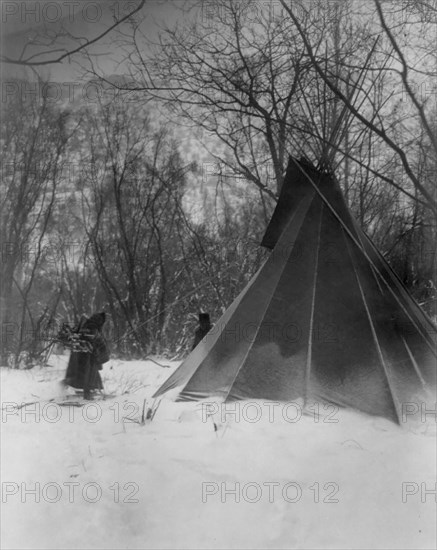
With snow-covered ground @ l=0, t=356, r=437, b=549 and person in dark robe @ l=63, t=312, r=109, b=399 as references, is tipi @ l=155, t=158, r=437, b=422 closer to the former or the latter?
snow-covered ground @ l=0, t=356, r=437, b=549

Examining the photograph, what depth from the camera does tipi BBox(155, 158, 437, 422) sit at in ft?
→ 15.6

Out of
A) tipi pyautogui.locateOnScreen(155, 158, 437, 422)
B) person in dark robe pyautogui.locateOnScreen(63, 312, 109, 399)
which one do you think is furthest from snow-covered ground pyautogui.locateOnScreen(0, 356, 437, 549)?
person in dark robe pyautogui.locateOnScreen(63, 312, 109, 399)

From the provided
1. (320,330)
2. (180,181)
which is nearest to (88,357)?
(320,330)

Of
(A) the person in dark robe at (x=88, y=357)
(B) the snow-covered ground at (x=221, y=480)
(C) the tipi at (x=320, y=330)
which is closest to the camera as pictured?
(B) the snow-covered ground at (x=221, y=480)

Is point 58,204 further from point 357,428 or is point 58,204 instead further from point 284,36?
point 357,428

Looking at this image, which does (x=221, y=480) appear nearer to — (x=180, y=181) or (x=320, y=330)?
(x=320, y=330)

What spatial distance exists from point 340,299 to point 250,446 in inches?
81.5

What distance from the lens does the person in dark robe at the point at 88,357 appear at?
20.8 ft

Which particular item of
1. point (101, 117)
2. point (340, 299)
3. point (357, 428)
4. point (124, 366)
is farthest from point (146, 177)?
point (357, 428)

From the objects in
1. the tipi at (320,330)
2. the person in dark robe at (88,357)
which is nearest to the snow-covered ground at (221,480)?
the tipi at (320,330)

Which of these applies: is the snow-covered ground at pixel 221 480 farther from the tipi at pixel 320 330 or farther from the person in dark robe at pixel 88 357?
the person in dark robe at pixel 88 357

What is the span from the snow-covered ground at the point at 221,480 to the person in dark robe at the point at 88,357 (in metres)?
1.74

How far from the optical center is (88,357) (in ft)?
20.9

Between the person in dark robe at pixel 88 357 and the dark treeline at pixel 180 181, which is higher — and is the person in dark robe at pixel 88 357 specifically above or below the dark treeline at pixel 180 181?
below
